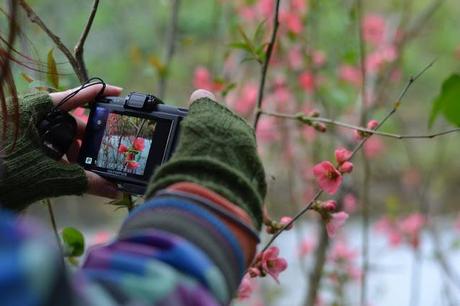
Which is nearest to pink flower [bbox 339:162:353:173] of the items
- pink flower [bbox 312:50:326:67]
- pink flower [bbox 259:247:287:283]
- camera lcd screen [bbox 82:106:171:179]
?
pink flower [bbox 259:247:287:283]

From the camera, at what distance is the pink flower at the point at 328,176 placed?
2.80 ft

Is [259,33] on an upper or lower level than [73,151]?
upper

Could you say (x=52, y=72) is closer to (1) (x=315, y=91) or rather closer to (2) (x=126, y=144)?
(2) (x=126, y=144)

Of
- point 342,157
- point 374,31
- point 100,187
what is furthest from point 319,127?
point 374,31

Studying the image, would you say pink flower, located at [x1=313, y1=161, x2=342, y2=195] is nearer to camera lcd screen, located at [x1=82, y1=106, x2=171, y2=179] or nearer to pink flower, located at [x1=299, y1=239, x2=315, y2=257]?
camera lcd screen, located at [x1=82, y1=106, x2=171, y2=179]

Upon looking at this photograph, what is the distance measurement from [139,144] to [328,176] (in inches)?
9.1

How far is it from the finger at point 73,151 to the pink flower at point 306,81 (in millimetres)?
1245

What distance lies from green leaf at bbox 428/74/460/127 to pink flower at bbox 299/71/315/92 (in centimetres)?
111

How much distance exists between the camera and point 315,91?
192 centimetres

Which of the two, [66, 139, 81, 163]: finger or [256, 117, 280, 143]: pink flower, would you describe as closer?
[66, 139, 81, 163]: finger

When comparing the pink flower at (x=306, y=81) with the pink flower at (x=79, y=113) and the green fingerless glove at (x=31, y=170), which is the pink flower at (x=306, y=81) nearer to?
the pink flower at (x=79, y=113)

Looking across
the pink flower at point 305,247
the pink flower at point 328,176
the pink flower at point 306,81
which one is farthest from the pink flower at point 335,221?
the pink flower at point 305,247

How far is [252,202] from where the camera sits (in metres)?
0.56

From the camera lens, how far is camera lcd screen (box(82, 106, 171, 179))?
0.74 m
